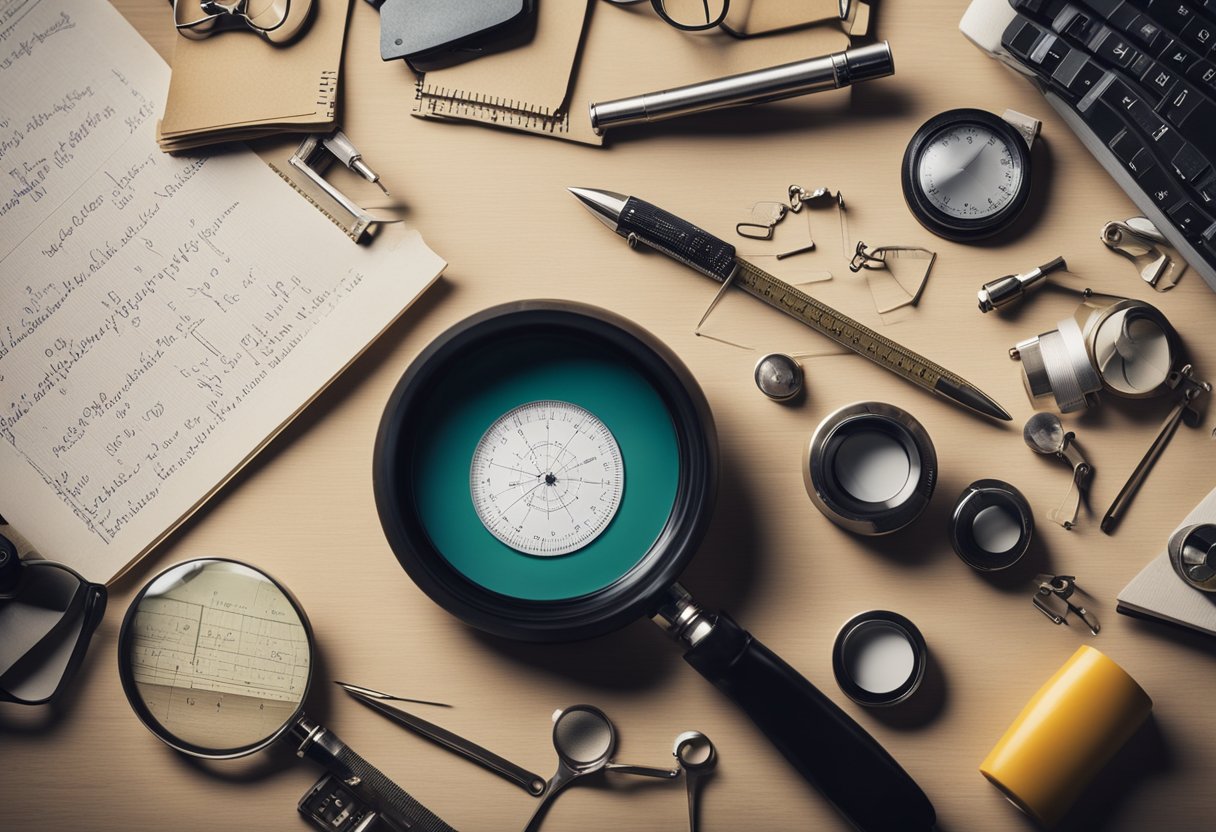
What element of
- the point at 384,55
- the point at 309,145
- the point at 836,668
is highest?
the point at 384,55

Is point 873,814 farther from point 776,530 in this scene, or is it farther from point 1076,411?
point 1076,411

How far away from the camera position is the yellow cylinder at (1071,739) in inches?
36.0

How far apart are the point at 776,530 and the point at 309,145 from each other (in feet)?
2.34

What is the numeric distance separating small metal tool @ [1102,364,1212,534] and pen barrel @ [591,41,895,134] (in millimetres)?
492

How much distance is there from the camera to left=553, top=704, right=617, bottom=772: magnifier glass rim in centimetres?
98

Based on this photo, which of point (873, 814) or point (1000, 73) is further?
point (1000, 73)

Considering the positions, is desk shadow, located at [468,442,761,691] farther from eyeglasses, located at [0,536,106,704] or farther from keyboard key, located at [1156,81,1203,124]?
keyboard key, located at [1156,81,1203,124]

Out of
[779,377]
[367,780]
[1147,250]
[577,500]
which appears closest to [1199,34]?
[1147,250]

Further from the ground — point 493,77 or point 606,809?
point 493,77

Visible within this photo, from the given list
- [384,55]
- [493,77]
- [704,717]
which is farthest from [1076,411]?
[384,55]

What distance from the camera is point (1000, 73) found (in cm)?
102

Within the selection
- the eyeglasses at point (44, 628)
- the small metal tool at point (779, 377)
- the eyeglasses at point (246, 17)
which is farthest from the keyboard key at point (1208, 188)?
the eyeglasses at point (44, 628)

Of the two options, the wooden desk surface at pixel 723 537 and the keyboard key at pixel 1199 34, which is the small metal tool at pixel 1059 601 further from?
the keyboard key at pixel 1199 34

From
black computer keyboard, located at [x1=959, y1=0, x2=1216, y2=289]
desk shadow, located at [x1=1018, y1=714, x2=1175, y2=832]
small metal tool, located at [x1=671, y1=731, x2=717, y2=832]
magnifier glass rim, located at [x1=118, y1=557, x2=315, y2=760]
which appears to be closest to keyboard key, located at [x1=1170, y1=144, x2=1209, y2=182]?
black computer keyboard, located at [x1=959, y1=0, x2=1216, y2=289]
